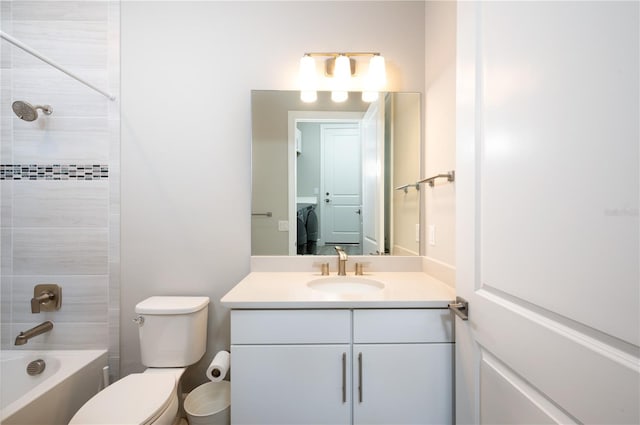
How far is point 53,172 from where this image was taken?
156cm

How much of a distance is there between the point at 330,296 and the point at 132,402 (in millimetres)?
891

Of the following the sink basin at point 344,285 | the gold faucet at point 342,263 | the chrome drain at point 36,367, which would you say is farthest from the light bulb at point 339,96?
the chrome drain at point 36,367

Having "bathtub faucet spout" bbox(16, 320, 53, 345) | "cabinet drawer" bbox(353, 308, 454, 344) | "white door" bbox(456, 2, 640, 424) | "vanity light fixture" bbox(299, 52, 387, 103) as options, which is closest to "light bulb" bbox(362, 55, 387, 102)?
"vanity light fixture" bbox(299, 52, 387, 103)

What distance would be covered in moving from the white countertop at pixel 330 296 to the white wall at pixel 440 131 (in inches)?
6.1

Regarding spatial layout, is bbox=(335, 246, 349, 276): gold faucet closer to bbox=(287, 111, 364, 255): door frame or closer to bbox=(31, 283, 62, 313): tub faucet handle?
bbox=(287, 111, 364, 255): door frame

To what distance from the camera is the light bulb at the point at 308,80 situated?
155 cm

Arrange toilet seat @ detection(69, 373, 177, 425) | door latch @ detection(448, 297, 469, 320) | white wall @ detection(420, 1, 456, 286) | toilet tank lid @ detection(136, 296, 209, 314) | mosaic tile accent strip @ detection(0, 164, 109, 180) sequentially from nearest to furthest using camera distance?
door latch @ detection(448, 297, 469, 320), toilet seat @ detection(69, 373, 177, 425), white wall @ detection(420, 1, 456, 286), toilet tank lid @ detection(136, 296, 209, 314), mosaic tile accent strip @ detection(0, 164, 109, 180)

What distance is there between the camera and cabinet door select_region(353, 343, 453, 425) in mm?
1096

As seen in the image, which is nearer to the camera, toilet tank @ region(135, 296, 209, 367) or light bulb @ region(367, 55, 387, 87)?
toilet tank @ region(135, 296, 209, 367)

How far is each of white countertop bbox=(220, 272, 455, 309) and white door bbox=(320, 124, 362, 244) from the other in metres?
0.33

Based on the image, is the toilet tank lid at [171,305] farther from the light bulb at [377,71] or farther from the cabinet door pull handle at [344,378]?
the light bulb at [377,71]

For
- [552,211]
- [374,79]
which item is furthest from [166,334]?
[374,79]

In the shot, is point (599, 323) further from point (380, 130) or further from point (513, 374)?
point (380, 130)

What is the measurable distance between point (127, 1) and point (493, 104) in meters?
1.97
